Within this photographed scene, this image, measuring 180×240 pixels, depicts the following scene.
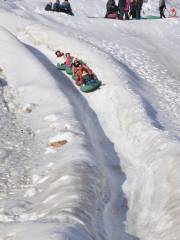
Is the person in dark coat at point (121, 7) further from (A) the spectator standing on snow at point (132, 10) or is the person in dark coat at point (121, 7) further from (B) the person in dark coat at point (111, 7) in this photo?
(A) the spectator standing on snow at point (132, 10)

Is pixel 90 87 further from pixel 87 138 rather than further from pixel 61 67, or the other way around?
pixel 87 138

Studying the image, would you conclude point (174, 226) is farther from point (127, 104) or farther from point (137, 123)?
point (127, 104)

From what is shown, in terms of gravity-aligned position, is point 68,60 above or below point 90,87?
above

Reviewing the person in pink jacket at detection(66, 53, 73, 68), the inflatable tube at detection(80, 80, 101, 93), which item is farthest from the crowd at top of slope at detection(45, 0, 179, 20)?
the inflatable tube at detection(80, 80, 101, 93)

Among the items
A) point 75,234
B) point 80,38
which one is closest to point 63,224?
point 75,234

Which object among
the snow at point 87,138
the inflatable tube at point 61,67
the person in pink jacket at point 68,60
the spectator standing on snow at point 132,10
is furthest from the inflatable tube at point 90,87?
the spectator standing on snow at point 132,10

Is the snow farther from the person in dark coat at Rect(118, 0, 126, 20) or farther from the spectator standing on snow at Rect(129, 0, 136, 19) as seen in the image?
the spectator standing on snow at Rect(129, 0, 136, 19)

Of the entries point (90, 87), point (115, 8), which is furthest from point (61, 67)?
point (115, 8)

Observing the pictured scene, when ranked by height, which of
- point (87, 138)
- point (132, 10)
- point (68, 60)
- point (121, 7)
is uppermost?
point (87, 138)
